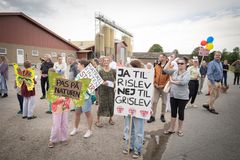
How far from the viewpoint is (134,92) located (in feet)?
9.62

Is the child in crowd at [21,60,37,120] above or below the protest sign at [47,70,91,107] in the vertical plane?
below

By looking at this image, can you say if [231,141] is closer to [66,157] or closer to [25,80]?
[66,157]

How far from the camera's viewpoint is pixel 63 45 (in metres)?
25.6

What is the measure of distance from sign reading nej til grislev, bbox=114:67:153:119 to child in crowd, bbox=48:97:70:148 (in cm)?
122

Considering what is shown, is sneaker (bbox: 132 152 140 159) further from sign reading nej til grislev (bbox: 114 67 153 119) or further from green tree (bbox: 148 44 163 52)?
green tree (bbox: 148 44 163 52)

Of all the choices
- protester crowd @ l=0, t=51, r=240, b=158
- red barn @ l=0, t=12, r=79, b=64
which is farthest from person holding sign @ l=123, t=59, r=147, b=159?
red barn @ l=0, t=12, r=79, b=64

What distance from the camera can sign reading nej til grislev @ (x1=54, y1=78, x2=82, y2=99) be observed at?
317 centimetres

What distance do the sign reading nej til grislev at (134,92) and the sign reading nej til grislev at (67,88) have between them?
89 centimetres

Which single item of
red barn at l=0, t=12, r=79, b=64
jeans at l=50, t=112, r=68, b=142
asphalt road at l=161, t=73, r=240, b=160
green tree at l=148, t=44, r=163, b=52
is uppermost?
green tree at l=148, t=44, r=163, b=52

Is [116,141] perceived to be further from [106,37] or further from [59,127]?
[106,37]

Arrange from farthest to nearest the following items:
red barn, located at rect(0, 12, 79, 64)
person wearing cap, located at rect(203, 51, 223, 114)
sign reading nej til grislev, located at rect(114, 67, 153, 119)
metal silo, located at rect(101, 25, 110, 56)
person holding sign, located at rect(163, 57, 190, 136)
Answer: metal silo, located at rect(101, 25, 110, 56)
red barn, located at rect(0, 12, 79, 64)
person wearing cap, located at rect(203, 51, 223, 114)
person holding sign, located at rect(163, 57, 190, 136)
sign reading nej til grislev, located at rect(114, 67, 153, 119)

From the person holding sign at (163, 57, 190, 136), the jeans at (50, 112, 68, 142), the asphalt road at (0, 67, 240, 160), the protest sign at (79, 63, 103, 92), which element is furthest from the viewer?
the person holding sign at (163, 57, 190, 136)

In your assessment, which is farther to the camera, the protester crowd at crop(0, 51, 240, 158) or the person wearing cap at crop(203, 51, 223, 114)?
the person wearing cap at crop(203, 51, 223, 114)

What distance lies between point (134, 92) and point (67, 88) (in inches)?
57.0
